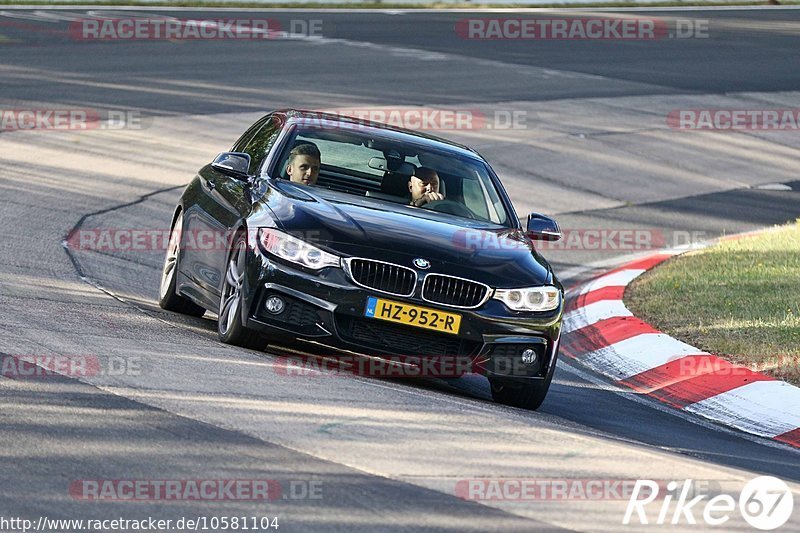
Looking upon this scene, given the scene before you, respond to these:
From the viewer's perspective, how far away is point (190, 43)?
2723 cm

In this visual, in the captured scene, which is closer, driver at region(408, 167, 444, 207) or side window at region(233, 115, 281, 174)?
driver at region(408, 167, 444, 207)

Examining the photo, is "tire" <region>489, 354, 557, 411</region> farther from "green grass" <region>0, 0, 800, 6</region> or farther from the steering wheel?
"green grass" <region>0, 0, 800, 6</region>

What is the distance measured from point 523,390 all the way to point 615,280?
5427 millimetres

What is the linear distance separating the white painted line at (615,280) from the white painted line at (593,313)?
85 cm

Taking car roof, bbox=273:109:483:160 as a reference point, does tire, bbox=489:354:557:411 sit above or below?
below

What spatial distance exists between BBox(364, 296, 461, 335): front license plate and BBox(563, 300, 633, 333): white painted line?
156 inches

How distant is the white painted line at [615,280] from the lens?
44.6 feet

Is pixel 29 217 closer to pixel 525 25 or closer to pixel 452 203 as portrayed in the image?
pixel 452 203

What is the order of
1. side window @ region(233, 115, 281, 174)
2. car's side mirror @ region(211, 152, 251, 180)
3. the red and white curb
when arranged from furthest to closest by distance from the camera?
side window @ region(233, 115, 281, 174), car's side mirror @ region(211, 152, 251, 180), the red and white curb

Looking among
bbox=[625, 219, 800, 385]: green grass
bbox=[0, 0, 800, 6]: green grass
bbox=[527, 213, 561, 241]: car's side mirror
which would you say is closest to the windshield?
bbox=[527, 213, 561, 241]: car's side mirror

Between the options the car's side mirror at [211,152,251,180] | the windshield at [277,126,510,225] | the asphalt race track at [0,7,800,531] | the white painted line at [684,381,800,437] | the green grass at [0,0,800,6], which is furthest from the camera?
the green grass at [0,0,800,6]

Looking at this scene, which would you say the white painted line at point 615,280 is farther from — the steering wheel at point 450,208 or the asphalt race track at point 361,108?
the steering wheel at point 450,208

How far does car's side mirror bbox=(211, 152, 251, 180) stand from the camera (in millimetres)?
9516

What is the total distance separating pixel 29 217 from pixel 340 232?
5.92 meters
